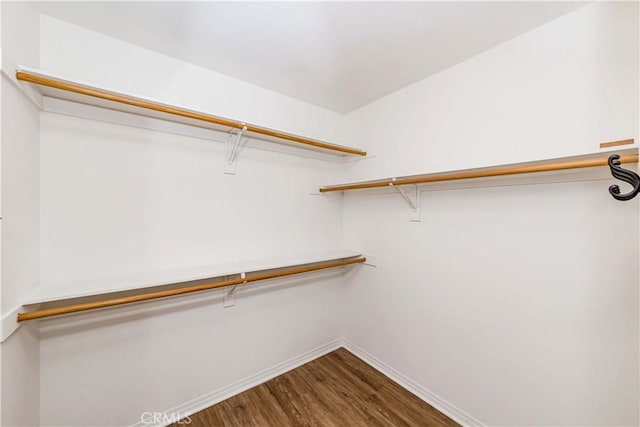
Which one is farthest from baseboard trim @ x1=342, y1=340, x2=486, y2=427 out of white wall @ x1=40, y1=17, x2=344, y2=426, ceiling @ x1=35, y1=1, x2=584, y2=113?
ceiling @ x1=35, y1=1, x2=584, y2=113

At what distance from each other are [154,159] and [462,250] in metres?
2.04

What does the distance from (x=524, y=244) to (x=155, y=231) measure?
215 cm

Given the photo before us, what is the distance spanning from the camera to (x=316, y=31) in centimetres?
133

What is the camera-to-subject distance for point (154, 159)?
59.4 inches

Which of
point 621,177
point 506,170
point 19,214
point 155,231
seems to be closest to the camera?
point 621,177

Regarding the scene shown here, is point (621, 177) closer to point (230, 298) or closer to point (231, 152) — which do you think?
point (231, 152)

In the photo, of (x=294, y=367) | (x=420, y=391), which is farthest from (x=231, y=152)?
(x=420, y=391)

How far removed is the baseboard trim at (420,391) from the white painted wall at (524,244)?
45 mm

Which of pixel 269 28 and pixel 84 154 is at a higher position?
pixel 269 28

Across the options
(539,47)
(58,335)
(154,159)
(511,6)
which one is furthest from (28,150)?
(539,47)

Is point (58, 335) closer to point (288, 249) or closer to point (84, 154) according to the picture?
point (84, 154)

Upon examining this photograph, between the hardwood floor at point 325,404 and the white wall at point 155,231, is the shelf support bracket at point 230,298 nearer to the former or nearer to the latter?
the white wall at point 155,231

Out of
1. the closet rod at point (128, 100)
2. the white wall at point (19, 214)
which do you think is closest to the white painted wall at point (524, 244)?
the closet rod at point (128, 100)

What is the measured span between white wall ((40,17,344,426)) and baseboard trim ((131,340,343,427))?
0.14ft
